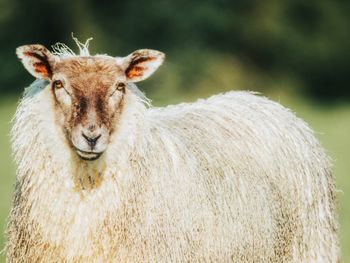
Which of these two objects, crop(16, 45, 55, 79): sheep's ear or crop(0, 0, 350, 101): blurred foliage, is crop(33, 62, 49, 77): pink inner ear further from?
crop(0, 0, 350, 101): blurred foliage

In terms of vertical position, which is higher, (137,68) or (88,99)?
(137,68)

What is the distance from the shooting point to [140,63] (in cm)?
596

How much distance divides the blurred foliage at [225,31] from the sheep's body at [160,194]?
1115 inches

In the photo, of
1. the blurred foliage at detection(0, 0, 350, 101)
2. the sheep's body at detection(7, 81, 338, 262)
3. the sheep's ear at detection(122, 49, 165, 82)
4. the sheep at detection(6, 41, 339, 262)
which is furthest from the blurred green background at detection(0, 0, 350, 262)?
the sheep's ear at detection(122, 49, 165, 82)

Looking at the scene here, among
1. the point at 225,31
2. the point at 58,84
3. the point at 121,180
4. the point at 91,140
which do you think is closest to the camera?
the point at 91,140

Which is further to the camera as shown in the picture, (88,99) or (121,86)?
(121,86)

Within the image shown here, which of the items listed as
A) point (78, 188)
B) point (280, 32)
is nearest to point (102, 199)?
point (78, 188)

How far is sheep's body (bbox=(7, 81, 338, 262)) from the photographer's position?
565 cm

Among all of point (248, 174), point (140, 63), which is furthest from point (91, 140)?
point (248, 174)

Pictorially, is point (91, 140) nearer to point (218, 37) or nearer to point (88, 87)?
point (88, 87)

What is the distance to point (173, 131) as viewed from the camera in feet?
20.7

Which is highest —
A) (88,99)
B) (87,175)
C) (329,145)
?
(329,145)

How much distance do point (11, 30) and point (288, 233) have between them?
31.1 meters

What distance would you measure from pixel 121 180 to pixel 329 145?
14676mm
